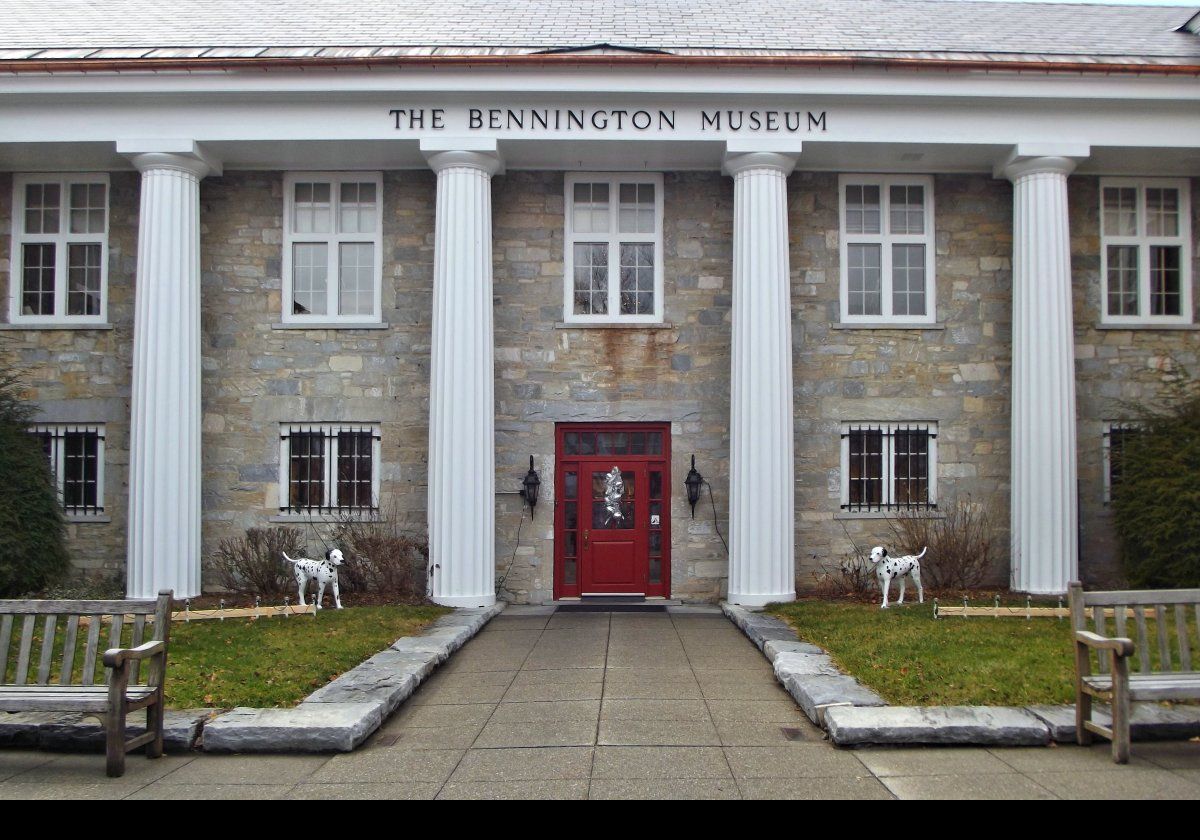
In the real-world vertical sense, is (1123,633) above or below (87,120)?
below

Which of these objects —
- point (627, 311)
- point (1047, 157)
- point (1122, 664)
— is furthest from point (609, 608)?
point (1122, 664)

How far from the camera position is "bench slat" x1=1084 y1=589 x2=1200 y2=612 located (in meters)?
6.78

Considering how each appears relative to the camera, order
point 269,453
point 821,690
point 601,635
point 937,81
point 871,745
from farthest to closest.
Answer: point 269,453
point 937,81
point 601,635
point 821,690
point 871,745

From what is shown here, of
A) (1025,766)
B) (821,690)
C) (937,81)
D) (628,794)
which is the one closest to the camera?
(628,794)

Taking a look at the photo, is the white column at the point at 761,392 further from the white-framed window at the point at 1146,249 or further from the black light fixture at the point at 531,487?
the white-framed window at the point at 1146,249

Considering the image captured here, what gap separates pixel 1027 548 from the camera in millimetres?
14406

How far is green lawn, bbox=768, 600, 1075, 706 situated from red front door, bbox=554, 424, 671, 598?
269 centimetres

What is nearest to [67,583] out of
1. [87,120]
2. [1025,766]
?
[87,120]

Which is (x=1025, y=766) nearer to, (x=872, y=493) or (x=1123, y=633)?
(x=1123, y=633)

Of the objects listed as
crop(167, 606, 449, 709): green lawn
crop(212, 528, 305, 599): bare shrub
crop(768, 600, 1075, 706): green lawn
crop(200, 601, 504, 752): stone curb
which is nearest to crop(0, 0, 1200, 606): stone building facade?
crop(212, 528, 305, 599): bare shrub

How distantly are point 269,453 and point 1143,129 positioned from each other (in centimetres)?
1277

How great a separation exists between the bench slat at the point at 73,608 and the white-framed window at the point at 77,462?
9204mm

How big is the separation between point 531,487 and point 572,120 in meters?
5.00

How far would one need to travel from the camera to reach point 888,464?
15.5 m
